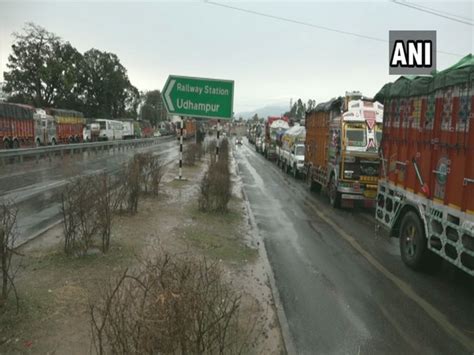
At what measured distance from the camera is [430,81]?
639cm

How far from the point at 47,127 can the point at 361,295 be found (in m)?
35.6

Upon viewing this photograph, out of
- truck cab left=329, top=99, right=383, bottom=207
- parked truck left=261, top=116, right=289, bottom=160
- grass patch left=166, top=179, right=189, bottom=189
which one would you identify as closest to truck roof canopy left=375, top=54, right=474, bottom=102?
truck cab left=329, top=99, right=383, bottom=207

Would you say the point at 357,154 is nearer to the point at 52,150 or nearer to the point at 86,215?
the point at 86,215

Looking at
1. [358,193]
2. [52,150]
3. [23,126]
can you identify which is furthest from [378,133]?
[23,126]

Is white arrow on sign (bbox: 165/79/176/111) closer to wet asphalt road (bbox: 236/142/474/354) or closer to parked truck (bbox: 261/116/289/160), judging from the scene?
wet asphalt road (bbox: 236/142/474/354)

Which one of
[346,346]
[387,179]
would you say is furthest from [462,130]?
[346,346]

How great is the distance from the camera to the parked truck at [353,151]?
1258cm

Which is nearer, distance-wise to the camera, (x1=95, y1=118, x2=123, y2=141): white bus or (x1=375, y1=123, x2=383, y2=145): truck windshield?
(x1=375, y1=123, x2=383, y2=145): truck windshield

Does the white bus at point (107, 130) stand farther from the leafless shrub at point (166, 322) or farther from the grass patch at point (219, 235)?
the leafless shrub at point (166, 322)

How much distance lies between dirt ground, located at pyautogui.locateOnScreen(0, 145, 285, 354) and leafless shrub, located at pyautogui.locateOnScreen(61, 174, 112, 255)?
7.6 inches

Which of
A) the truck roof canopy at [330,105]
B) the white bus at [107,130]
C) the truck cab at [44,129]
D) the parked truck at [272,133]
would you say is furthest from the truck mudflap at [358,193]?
the white bus at [107,130]

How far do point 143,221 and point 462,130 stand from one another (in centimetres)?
615

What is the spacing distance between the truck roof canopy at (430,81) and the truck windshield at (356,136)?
439 cm

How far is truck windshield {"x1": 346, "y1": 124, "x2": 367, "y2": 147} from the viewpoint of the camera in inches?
503
